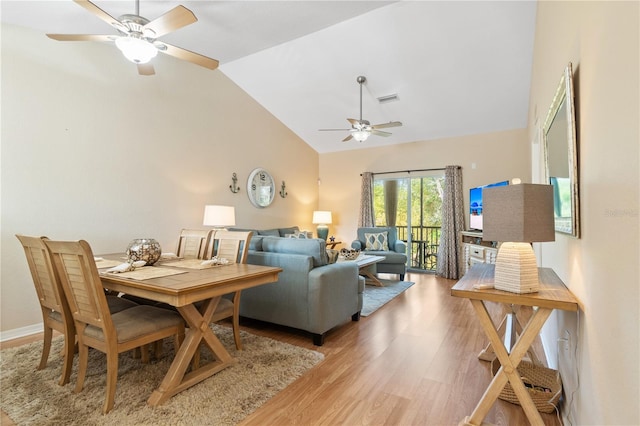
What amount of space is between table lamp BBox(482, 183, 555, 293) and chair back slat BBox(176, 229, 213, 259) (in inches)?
92.5

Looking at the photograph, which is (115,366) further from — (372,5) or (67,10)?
(372,5)

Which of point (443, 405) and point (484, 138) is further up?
point (484, 138)

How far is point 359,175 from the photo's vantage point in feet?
22.5

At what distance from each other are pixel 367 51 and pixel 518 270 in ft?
11.8

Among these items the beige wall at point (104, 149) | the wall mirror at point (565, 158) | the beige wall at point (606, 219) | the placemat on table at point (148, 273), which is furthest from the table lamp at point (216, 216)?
the beige wall at point (606, 219)

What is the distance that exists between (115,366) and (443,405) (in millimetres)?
1927

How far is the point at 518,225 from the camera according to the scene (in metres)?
1.45

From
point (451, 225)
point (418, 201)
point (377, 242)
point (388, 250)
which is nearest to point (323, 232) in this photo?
point (377, 242)

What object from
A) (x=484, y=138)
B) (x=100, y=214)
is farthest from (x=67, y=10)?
(x=484, y=138)

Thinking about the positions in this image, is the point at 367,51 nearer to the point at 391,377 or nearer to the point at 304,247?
the point at 304,247

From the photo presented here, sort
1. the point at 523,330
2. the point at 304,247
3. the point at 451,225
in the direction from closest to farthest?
the point at 523,330 < the point at 304,247 < the point at 451,225

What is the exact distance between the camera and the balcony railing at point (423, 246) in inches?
247

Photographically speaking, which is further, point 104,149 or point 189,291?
point 104,149

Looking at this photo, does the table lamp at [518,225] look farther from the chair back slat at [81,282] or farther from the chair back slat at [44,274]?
the chair back slat at [44,274]
